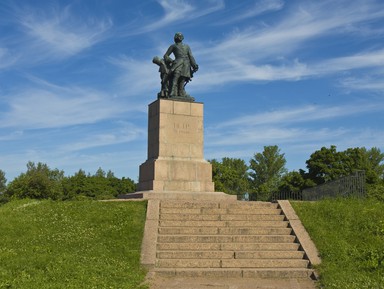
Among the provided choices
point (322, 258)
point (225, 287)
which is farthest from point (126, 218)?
→ point (322, 258)

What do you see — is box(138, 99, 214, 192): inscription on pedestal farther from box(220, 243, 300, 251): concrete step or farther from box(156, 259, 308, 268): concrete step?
box(156, 259, 308, 268): concrete step

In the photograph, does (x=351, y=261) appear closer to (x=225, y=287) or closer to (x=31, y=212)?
(x=225, y=287)

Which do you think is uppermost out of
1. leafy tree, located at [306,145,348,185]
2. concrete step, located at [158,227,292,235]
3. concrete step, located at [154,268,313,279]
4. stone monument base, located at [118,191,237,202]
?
leafy tree, located at [306,145,348,185]

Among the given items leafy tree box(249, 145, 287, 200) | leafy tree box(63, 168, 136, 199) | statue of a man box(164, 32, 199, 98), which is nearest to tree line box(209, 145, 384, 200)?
leafy tree box(249, 145, 287, 200)

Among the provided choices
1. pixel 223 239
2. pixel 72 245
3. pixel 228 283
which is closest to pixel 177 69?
pixel 223 239

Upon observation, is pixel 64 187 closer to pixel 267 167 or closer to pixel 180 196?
pixel 267 167

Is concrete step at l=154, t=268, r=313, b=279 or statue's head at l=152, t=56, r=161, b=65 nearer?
concrete step at l=154, t=268, r=313, b=279

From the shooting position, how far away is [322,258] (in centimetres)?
1038

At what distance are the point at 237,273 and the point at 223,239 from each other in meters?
1.65

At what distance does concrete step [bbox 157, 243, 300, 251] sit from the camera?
11.0m

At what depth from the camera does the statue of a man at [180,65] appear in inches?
734

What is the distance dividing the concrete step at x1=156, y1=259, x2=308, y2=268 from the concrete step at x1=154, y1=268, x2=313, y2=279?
36 cm

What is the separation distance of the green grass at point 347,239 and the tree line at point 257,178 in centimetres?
2086

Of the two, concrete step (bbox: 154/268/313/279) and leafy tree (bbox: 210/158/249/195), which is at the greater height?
leafy tree (bbox: 210/158/249/195)
